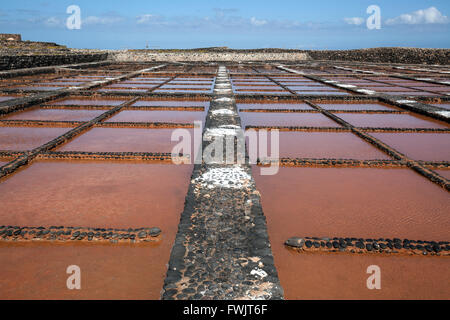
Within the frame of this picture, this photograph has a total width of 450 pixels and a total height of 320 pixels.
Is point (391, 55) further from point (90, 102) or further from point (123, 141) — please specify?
point (123, 141)

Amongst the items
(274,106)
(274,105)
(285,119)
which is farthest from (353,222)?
(274,105)

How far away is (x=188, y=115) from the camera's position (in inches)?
225

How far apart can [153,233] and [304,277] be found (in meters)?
0.99

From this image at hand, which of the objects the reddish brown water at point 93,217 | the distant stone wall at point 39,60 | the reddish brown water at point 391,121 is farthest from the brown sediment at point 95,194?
the distant stone wall at point 39,60

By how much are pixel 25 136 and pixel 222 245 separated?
3879 mm

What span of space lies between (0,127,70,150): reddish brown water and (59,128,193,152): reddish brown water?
1.37ft

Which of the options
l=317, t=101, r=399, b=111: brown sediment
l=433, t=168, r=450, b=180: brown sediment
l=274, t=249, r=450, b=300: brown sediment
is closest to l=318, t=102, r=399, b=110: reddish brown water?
l=317, t=101, r=399, b=111: brown sediment

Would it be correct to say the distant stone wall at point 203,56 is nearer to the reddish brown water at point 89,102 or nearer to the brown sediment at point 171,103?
the reddish brown water at point 89,102

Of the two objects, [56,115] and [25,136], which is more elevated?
[56,115]

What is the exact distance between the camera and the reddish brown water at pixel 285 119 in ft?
16.8

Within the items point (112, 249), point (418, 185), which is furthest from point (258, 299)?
point (418, 185)

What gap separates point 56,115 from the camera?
556 centimetres

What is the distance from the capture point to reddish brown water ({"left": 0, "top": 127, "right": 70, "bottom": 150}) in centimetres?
378

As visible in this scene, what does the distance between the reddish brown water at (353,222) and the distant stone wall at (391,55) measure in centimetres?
2246
